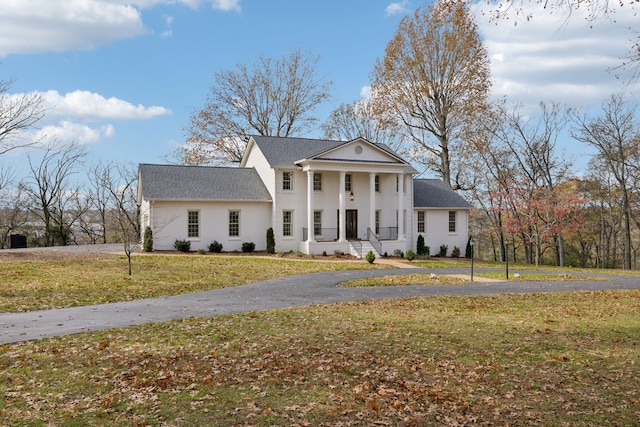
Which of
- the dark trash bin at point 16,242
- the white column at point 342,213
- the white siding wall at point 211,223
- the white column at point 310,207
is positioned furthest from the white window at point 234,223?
the dark trash bin at point 16,242

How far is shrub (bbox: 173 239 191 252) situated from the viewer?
104ft

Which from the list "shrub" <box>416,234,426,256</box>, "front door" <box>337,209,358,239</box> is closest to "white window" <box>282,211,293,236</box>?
"front door" <box>337,209,358,239</box>

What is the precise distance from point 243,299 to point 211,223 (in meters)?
18.3

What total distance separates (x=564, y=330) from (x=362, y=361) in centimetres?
509

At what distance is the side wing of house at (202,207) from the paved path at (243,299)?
1139cm

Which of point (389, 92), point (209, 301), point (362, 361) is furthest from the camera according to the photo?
point (389, 92)

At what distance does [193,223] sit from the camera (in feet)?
108

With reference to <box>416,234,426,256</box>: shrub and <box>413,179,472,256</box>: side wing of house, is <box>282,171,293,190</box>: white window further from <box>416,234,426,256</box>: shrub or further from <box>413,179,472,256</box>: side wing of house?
<box>416,234,426,256</box>: shrub

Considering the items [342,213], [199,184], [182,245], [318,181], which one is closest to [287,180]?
[318,181]

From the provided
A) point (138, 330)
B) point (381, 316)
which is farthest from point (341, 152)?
point (138, 330)

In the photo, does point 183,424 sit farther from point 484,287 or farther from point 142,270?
point 142,270

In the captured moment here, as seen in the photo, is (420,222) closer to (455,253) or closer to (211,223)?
(455,253)

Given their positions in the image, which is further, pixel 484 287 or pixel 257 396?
pixel 484 287

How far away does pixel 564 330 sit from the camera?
10.9 metres
